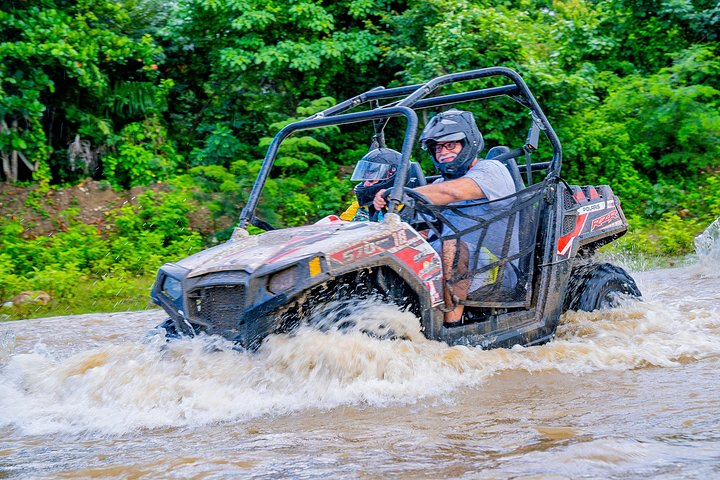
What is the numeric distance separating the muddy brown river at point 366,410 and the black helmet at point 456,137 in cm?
111

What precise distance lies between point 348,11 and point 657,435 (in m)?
10.5

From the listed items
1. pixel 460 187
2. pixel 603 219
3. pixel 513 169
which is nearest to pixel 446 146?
pixel 460 187

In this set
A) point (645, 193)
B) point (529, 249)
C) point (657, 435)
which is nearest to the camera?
point (657, 435)

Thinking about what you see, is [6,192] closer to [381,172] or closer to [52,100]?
[52,100]

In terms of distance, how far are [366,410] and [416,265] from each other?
2.74 feet

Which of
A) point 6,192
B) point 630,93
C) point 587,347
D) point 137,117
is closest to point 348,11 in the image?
point 137,117

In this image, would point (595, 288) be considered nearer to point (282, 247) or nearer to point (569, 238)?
point (569, 238)

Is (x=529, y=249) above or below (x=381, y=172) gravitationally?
below

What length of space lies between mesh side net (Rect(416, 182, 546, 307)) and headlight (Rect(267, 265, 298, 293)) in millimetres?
1030

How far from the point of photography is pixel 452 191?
193 inches

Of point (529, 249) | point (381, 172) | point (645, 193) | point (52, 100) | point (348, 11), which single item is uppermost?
point (348, 11)

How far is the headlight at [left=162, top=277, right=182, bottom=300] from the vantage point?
4500 millimetres

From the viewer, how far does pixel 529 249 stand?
520 centimetres

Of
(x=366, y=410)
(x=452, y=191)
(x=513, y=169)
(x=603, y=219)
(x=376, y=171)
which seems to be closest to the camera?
(x=366, y=410)
